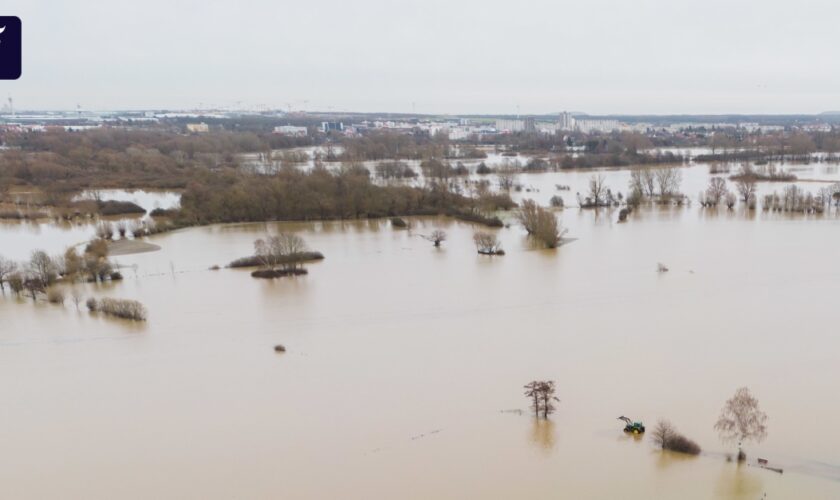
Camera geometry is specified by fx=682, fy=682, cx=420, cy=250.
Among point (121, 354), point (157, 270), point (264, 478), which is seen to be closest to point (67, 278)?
point (157, 270)

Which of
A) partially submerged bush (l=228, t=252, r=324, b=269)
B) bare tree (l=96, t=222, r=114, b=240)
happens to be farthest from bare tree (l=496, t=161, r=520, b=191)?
bare tree (l=96, t=222, r=114, b=240)

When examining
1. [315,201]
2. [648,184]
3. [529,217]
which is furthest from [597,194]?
[315,201]

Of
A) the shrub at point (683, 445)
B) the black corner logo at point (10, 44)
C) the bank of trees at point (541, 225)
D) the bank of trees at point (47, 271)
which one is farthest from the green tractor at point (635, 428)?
the bank of trees at point (47, 271)

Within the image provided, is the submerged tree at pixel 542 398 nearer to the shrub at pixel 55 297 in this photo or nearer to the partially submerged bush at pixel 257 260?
→ the partially submerged bush at pixel 257 260

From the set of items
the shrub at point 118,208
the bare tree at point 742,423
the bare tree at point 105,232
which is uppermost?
the shrub at point 118,208

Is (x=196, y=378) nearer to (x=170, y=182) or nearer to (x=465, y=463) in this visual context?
(x=465, y=463)
